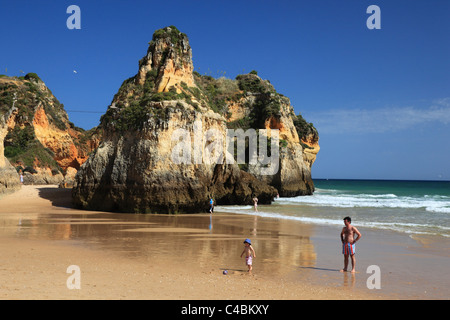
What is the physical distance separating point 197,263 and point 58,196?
72.8 feet

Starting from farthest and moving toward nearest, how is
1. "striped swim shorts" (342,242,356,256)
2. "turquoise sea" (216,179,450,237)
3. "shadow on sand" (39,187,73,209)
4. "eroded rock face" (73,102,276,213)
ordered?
1. "shadow on sand" (39,187,73,209)
2. "eroded rock face" (73,102,276,213)
3. "turquoise sea" (216,179,450,237)
4. "striped swim shorts" (342,242,356,256)

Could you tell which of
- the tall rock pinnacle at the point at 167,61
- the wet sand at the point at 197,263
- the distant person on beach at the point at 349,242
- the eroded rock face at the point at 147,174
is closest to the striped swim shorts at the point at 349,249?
the distant person on beach at the point at 349,242

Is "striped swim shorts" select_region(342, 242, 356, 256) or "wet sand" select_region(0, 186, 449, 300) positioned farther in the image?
"striped swim shorts" select_region(342, 242, 356, 256)

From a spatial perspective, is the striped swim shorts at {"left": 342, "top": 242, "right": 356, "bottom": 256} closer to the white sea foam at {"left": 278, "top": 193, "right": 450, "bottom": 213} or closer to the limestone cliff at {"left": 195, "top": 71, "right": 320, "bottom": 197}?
the white sea foam at {"left": 278, "top": 193, "right": 450, "bottom": 213}

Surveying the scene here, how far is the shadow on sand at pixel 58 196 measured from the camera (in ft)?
83.3

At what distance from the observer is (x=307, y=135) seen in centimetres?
5450

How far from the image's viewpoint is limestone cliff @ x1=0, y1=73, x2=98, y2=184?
38.1 metres

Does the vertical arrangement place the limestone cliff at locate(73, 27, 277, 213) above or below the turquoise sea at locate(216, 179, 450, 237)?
above

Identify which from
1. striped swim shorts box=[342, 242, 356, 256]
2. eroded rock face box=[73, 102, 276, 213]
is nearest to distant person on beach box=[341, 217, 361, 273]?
striped swim shorts box=[342, 242, 356, 256]

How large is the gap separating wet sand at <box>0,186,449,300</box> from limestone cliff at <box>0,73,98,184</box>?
24111mm

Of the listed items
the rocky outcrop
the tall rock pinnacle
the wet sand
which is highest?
the tall rock pinnacle

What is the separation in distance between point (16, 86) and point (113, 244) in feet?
121

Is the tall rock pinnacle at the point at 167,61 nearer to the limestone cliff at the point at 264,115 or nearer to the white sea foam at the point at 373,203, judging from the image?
the limestone cliff at the point at 264,115
